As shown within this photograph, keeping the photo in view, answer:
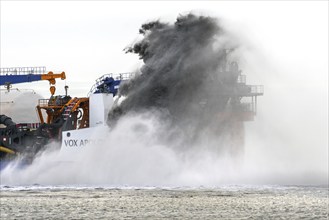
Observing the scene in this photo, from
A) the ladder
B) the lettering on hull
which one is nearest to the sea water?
the lettering on hull

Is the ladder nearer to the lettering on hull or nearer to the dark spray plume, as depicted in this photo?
the lettering on hull

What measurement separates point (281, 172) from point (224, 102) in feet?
17.7

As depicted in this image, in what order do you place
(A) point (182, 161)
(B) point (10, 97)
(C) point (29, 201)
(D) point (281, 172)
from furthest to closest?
(B) point (10, 97) < (D) point (281, 172) < (A) point (182, 161) < (C) point (29, 201)

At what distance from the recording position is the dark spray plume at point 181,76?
5416cm

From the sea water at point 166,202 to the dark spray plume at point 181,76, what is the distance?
490 cm

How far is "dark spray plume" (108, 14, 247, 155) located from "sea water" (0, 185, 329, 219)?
490cm

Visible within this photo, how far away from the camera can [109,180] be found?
54062mm

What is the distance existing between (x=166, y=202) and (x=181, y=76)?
10254 mm

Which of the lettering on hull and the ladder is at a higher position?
the ladder

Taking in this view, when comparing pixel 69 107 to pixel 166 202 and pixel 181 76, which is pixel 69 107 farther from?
pixel 166 202

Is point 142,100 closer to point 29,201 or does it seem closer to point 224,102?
point 224,102

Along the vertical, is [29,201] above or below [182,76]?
below

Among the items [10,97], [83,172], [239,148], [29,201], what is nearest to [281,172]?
[239,148]

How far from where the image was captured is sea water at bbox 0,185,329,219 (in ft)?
140
